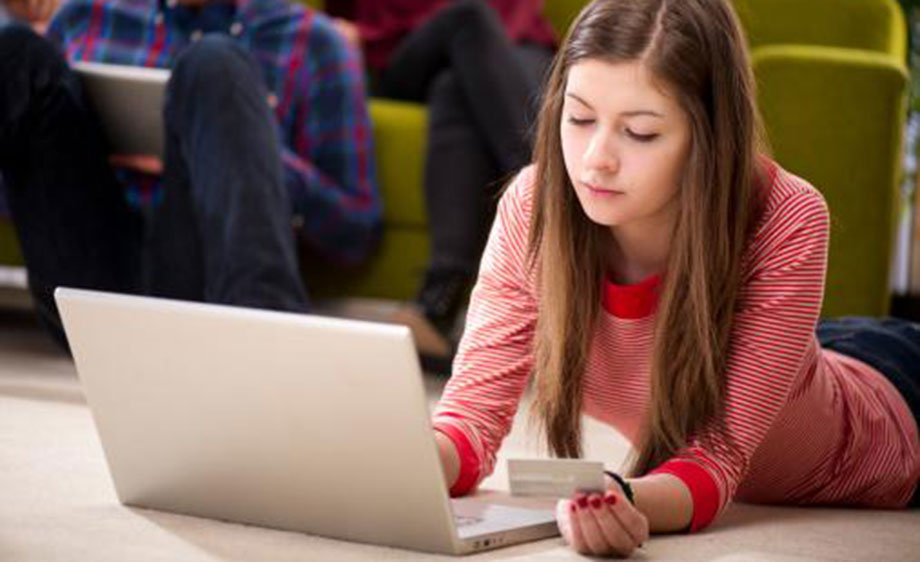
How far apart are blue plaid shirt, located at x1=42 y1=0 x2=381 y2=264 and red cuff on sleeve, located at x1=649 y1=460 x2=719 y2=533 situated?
1.23 metres

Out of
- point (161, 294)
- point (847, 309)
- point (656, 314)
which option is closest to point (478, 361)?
point (656, 314)

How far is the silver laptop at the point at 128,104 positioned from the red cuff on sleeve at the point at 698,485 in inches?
44.8

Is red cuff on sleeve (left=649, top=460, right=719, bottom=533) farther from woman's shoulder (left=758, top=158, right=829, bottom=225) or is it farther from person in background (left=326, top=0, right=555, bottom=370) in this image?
person in background (left=326, top=0, right=555, bottom=370)

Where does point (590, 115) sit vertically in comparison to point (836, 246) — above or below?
above

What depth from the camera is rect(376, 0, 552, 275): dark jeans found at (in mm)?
2586

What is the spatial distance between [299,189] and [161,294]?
0.32 m

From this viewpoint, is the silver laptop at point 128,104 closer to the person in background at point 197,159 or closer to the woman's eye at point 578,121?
the person in background at point 197,159

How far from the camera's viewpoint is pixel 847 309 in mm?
2543

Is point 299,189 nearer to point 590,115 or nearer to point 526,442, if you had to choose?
point 526,442

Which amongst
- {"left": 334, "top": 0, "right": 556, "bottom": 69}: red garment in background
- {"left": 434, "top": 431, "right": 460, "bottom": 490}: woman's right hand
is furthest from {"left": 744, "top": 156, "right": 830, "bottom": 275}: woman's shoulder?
{"left": 334, "top": 0, "right": 556, "bottom": 69}: red garment in background

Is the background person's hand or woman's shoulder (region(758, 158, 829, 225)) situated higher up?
woman's shoulder (region(758, 158, 829, 225))

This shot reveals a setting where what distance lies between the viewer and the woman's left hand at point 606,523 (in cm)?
132

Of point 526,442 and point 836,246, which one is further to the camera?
point 836,246

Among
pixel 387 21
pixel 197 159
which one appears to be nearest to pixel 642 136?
pixel 197 159
